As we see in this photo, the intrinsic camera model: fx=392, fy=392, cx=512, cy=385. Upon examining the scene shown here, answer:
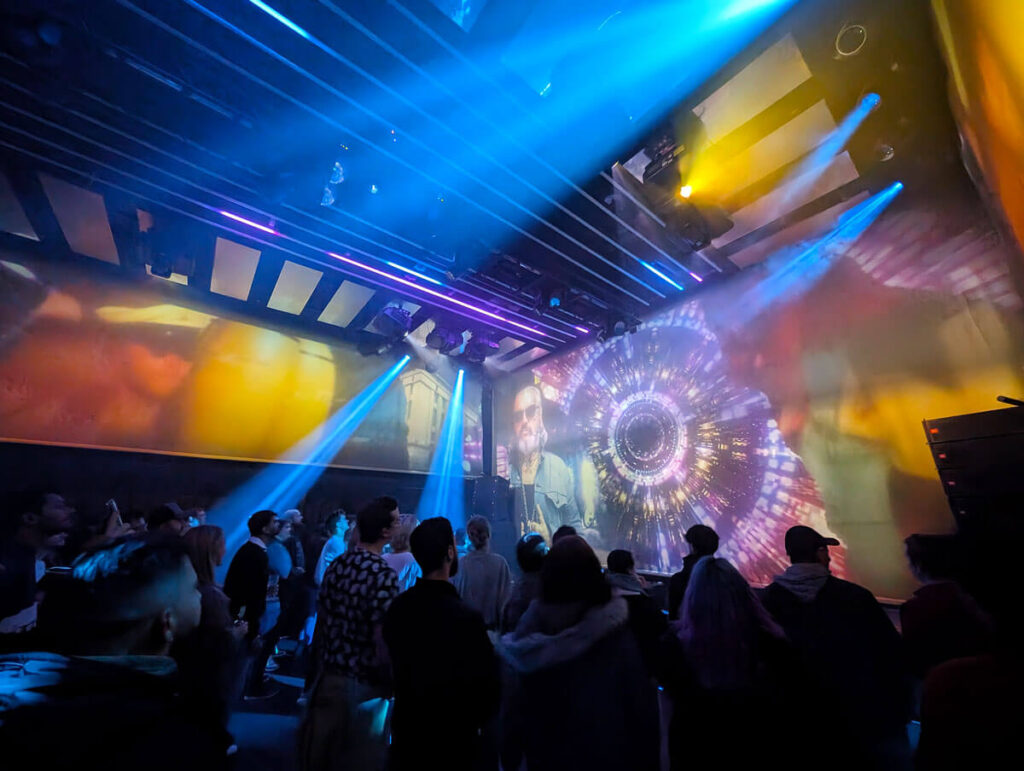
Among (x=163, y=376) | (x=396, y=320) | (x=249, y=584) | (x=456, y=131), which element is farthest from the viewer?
(x=396, y=320)

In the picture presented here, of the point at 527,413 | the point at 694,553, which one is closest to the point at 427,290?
the point at 527,413

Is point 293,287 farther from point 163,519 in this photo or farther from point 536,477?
point 536,477

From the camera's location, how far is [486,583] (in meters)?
2.74

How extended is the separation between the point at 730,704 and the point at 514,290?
4.45 m

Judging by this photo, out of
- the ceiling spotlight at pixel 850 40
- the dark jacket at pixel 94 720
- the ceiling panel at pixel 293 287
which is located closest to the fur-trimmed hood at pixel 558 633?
the dark jacket at pixel 94 720

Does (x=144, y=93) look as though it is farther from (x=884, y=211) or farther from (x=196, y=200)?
(x=884, y=211)

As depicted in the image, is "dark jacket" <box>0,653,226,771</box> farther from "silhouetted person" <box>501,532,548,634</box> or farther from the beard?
the beard

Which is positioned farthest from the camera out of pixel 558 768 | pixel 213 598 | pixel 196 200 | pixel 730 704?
pixel 196 200

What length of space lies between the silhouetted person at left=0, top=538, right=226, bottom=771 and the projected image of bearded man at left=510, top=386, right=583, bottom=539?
20.0 ft

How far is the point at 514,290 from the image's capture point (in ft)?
16.8

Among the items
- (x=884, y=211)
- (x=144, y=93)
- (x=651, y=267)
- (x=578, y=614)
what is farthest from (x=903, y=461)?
(x=144, y=93)

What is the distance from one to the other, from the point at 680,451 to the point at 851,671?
12.3ft

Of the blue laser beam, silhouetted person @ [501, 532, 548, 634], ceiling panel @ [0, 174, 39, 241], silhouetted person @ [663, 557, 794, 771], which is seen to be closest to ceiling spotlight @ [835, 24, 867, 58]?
silhouetted person @ [663, 557, 794, 771]

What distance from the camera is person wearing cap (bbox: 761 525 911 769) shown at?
5.30 ft
